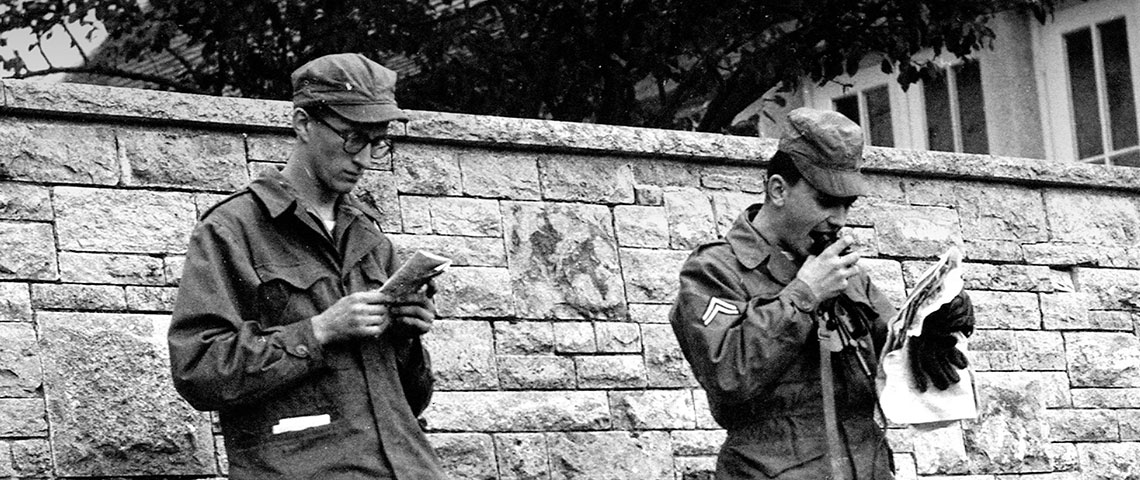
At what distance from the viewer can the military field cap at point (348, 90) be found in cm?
506

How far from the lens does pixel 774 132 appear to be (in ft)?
49.8

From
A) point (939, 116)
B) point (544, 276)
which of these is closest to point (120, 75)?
point (544, 276)

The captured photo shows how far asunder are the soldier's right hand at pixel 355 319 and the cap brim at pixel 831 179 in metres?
1.25

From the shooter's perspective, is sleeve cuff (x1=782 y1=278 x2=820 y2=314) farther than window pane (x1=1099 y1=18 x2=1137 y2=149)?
No

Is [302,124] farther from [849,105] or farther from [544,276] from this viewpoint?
[849,105]

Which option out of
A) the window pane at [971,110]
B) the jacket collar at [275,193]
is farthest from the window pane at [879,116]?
the jacket collar at [275,193]

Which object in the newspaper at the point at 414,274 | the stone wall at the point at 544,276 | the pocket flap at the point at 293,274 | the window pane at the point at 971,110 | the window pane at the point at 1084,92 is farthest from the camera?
the window pane at the point at 971,110

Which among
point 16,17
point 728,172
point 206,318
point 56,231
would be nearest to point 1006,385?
point 728,172

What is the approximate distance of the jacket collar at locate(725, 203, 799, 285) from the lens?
18.0 feet

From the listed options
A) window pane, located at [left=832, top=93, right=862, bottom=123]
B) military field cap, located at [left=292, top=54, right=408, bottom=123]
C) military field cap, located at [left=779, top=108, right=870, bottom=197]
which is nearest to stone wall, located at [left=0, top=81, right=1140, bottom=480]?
military field cap, located at [left=292, top=54, right=408, bottom=123]

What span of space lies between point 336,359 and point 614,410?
2.48 meters

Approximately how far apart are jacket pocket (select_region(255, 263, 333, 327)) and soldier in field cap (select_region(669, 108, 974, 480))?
0.95 meters

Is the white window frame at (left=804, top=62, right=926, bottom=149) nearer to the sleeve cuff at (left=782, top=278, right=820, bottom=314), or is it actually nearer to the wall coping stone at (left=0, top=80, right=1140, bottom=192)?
the wall coping stone at (left=0, top=80, right=1140, bottom=192)

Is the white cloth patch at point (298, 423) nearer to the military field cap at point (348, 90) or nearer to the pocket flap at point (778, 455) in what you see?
the military field cap at point (348, 90)
